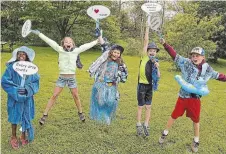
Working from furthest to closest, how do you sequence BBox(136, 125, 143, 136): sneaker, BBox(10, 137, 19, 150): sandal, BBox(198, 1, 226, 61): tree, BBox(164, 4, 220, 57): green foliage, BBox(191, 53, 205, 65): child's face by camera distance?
BBox(198, 1, 226, 61): tree → BBox(164, 4, 220, 57): green foliage → BBox(136, 125, 143, 136): sneaker → BBox(191, 53, 205, 65): child's face → BBox(10, 137, 19, 150): sandal

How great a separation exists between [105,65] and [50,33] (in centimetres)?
1537

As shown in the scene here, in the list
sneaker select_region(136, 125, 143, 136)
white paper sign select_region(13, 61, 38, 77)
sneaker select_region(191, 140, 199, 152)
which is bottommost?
sneaker select_region(191, 140, 199, 152)

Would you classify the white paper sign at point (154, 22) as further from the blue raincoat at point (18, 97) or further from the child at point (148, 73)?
the blue raincoat at point (18, 97)

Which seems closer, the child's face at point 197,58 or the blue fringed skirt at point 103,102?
the child's face at point 197,58

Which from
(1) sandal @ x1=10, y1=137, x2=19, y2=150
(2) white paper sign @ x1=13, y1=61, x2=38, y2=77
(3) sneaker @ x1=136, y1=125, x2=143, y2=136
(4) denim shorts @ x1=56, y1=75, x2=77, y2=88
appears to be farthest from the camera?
(4) denim shorts @ x1=56, y1=75, x2=77, y2=88

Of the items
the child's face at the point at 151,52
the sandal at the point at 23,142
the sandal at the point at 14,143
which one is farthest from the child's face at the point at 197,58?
the sandal at the point at 14,143

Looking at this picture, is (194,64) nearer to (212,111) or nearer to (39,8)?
Result: (212,111)

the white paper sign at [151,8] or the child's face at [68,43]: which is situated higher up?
the white paper sign at [151,8]

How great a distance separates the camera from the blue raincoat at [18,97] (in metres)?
4.42

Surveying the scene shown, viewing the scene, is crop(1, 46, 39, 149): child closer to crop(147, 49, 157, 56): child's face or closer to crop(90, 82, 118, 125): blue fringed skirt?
crop(90, 82, 118, 125): blue fringed skirt

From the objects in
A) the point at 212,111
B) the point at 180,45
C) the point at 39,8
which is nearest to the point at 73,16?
the point at 39,8

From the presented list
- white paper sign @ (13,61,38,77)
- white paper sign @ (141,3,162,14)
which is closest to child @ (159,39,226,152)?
white paper sign @ (141,3,162,14)

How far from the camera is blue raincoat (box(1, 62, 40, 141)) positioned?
174 inches

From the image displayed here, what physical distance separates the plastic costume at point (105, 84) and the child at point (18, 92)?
1.03 meters
